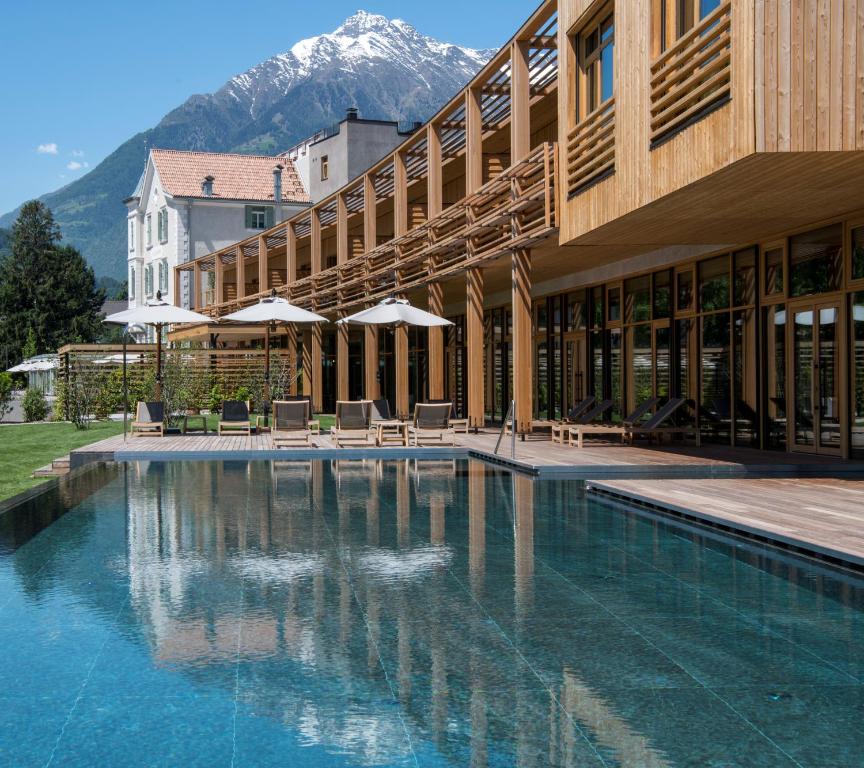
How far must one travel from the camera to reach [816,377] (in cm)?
1370

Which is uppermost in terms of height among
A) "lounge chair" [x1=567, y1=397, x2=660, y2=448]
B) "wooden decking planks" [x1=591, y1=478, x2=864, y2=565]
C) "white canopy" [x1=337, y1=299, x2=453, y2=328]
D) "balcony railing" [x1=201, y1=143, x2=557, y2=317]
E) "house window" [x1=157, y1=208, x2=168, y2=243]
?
"house window" [x1=157, y1=208, x2=168, y2=243]

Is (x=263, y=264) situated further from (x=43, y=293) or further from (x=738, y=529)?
(x=43, y=293)

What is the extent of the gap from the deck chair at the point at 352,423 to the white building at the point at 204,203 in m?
30.1

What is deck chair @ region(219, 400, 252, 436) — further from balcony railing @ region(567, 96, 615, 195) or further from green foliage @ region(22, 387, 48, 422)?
green foliage @ region(22, 387, 48, 422)

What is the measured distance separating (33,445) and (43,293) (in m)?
52.5

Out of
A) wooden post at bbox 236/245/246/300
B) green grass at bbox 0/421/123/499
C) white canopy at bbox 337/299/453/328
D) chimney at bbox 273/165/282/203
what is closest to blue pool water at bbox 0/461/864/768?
green grass at bbox 0/421/123/499

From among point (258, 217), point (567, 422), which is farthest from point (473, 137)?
point (258, 217)

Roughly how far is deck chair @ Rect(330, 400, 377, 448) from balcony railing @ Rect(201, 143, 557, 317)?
3719 millimetres

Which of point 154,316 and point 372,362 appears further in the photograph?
point 372,362

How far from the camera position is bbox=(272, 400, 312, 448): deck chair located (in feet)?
57.5

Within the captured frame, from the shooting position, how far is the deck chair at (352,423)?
17.6 m

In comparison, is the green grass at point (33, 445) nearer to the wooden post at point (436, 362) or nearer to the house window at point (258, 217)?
the wooden post at point (436, 362)

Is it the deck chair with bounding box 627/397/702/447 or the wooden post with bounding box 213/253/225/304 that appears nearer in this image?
the deck chair with bounding box 627/397/702/447

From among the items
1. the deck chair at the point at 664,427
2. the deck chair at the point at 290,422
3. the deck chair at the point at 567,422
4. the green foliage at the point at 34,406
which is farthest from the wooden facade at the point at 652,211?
the green foliage at the point at 34,406
